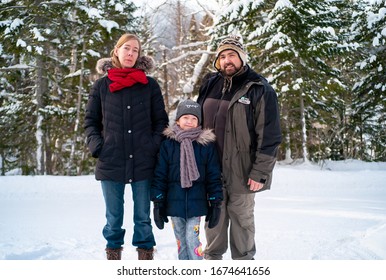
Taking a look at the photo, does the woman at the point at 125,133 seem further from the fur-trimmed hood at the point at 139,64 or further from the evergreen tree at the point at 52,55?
the evergreen tree at the point at 52,55

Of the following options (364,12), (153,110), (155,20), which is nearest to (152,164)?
(153,110)

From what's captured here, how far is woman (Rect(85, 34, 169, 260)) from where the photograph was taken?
10.5 ft

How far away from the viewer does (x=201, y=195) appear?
299 centimetres

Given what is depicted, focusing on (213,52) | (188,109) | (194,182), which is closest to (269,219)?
(194,182)

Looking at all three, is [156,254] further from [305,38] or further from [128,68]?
[305,38]

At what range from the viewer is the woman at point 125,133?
3.19 meters

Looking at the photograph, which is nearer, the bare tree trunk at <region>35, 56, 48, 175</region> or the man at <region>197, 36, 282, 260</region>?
the man at <region>197, 36, 282, 260</region>

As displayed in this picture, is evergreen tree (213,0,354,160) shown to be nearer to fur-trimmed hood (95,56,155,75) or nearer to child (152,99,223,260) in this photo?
fur-trimmed hood (95,56,155,75)

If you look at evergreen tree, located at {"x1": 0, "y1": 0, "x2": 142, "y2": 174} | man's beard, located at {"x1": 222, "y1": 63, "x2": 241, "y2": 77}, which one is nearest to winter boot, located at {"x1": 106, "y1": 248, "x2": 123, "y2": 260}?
man's beard, located at {"x1": 222, "y1": 63, "x2": 241, "y2": 77}

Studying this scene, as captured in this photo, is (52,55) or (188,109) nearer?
(188,109)

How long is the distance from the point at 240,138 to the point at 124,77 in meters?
1.27

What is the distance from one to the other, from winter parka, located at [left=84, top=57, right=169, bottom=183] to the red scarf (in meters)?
0.07

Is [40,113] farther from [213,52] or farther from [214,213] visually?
[214,213]

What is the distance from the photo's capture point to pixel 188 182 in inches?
115
